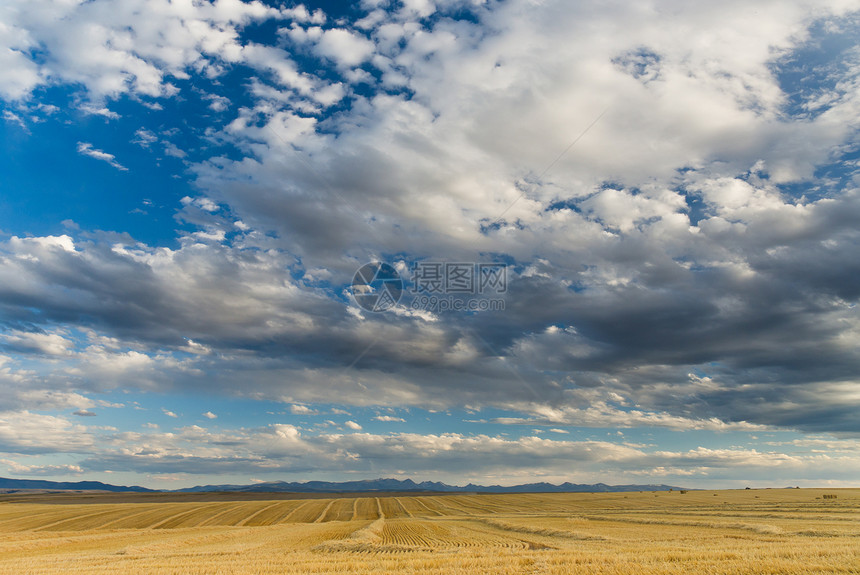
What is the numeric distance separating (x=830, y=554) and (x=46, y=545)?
2622 inches

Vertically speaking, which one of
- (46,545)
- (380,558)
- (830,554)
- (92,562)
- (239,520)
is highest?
(830,554)

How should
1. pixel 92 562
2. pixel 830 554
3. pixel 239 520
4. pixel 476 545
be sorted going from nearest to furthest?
pixel 830 554 < pixel 92 562 < pixel 476 545 < pixel 239 520

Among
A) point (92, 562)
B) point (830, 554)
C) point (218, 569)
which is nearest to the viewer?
point (830, 554)

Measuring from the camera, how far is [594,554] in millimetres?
27125

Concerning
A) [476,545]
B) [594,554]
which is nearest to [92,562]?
[476,545]

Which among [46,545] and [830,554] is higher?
[830,554]

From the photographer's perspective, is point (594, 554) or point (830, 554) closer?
point (830, 554)

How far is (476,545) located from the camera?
120 feet

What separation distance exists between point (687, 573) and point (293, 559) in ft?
73.7

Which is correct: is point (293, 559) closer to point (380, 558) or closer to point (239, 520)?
point (380, 558)

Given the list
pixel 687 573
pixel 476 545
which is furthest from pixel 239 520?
pixel 687 573

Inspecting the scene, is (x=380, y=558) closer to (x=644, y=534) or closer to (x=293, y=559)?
(x=293, y=559)

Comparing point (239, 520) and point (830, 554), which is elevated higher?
point (830, 554)

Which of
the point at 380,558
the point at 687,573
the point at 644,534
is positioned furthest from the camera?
the point at 644,534
